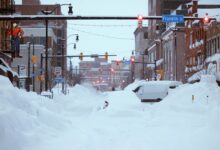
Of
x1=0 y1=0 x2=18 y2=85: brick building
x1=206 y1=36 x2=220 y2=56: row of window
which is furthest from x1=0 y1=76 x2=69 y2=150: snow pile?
x1=206 y1=36 x2=220 y2=56: row of window

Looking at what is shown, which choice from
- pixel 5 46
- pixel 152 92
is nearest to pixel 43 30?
pixel 5 46

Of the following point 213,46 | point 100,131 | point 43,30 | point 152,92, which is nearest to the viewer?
point 100,131

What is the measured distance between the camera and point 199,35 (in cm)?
7375

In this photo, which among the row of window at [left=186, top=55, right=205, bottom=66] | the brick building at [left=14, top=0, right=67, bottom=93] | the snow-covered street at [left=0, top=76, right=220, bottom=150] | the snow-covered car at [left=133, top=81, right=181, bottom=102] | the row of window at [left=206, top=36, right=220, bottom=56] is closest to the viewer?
the snow-covered street at [left=0, top=76, right=220, bottom=150]

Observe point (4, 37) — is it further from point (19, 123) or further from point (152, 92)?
point (19, 123)

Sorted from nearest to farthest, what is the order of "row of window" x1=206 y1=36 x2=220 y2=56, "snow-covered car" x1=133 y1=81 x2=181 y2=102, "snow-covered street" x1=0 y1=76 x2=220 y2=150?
"snow-covered street" x1=0 y1=76 x2=220 y2=150 → "snow-covered car" x1=133 y1=81 x2=181 y2=102 → "row of window" x1=206 y1=36 x2=220 y2=56

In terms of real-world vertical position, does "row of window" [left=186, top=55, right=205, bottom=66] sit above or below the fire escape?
below

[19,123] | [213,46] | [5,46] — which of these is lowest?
[19,123]

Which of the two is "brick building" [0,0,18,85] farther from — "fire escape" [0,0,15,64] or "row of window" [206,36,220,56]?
"row of window" [206,36,220,56]

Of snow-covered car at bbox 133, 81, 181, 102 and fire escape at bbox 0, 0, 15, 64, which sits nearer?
snow-covered car at bbox 133, 81, 181, 102

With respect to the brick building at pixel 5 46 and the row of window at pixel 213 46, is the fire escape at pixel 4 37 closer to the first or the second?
the brick building at pixel 5 46

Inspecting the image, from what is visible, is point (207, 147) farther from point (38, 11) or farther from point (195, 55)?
point (38, 11)

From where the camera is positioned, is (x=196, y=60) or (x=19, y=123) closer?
(x=19, y=123)

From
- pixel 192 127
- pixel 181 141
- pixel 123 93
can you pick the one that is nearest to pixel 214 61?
pixel 123 93
